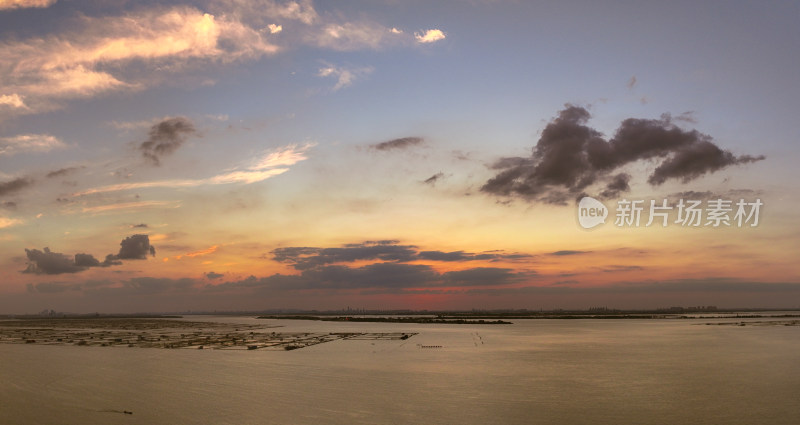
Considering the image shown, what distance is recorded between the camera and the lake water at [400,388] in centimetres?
2119

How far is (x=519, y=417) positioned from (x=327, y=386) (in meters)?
11.0

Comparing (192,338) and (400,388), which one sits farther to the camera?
(192,338)

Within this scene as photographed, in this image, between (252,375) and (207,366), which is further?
(207,366)

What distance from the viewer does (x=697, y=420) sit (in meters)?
20.6

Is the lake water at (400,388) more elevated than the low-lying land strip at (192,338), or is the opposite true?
the lake water at (400,388)

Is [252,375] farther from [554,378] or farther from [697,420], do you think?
[697,420]

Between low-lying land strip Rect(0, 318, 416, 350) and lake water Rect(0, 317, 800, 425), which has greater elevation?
lake water Rect(0, 317, 800, 425)

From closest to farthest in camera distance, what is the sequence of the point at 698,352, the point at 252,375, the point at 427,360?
the point at 252,375, the point at 427,360, the point at 698,352

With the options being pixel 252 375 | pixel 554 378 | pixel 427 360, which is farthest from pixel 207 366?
pixel 554 378

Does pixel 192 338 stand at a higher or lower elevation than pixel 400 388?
lower

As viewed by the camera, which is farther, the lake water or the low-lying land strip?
the low-lying land strip

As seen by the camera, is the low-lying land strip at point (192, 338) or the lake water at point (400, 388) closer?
the lake water at point (400, 388)

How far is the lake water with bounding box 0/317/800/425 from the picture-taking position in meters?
21.2

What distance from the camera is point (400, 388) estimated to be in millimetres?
27594
